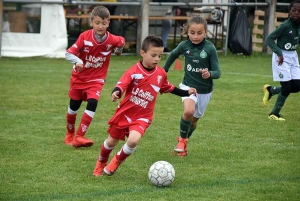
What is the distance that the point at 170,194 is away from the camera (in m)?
6.77

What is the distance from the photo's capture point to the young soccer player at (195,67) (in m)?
8.48

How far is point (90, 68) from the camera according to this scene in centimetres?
911

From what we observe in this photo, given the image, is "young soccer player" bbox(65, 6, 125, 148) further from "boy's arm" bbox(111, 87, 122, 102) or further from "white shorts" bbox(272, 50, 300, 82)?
"white shorts" bbox(272, 50, 300, 82)

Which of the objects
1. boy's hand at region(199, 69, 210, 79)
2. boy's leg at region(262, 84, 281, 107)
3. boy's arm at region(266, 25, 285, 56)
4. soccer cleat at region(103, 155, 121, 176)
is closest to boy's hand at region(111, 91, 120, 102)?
soccer cleat at region(103, 155, 121, 176)

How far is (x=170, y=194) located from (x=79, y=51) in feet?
9.38

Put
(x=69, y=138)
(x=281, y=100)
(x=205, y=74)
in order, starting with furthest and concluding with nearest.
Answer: (x=281, y=100) < (x=69, y=138) < (x=205, y=74)

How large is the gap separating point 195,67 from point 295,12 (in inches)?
118

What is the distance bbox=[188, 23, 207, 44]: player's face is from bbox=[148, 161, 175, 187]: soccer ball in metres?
1.97

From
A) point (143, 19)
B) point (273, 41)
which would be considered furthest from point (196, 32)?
point (143, 19)

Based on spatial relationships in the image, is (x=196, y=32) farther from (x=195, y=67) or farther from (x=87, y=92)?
(x=87, y=92)

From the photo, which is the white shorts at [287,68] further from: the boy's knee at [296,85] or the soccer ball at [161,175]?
the soccer ball at [161,175]

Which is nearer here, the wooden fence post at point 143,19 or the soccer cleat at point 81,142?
the soccer cleat at point 81,142

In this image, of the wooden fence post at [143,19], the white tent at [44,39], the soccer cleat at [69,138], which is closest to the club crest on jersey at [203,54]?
the soccer cleat at [69,138]

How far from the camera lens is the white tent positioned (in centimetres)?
1828
